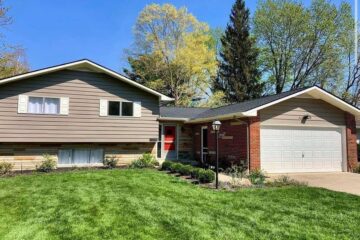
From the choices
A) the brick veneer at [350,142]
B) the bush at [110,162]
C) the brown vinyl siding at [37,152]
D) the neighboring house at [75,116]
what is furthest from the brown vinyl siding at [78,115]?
the brick veneer at [350,142]

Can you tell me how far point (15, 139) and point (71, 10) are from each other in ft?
22.8

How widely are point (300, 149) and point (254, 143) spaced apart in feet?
8.62

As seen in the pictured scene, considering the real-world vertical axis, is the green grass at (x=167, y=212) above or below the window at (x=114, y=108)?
below

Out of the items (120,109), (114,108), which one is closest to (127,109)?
(120,109)

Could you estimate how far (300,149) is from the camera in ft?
47.6

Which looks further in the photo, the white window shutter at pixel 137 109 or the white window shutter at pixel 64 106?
the white window shutter at pixel 137 109

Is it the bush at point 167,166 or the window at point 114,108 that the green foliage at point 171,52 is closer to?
the window at point 114,108

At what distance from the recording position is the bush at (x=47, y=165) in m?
13.5

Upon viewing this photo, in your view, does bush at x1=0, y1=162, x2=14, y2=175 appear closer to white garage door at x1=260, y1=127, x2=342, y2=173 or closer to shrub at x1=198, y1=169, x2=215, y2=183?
shrub at x1=198, y1=169, x2=215, y2=183

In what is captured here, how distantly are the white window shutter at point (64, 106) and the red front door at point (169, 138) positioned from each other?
5.99m

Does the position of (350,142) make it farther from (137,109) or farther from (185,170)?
(137,109)

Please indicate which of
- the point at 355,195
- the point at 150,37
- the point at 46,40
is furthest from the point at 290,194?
the point at 150,37

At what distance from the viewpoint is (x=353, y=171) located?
14.8 metres

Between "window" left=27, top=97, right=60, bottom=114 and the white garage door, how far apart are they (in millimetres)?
9514
